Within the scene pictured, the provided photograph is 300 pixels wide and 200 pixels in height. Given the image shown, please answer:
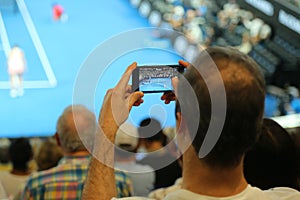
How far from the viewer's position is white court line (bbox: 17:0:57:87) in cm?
727

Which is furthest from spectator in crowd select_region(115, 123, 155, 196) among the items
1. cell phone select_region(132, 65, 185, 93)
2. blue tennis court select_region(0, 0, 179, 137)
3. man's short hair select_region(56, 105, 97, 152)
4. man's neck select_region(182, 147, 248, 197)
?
blue tennis court select_region(0, 0, 179, 137)

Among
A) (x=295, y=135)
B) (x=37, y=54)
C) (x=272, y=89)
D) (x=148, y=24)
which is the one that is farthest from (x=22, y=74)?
(x=295, y=135)

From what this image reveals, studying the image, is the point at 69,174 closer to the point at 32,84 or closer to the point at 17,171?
the point at 17,171

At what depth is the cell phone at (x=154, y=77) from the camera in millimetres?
1479

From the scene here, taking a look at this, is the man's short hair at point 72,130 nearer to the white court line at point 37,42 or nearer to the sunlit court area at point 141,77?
the sunlit court area at point 141,77

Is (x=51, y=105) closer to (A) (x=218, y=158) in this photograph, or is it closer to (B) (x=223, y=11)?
(B) (x=223, y=11)

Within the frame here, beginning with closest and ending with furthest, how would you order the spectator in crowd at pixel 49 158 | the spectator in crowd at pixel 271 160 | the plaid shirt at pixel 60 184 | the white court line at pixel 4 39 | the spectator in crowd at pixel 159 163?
the spectator in crowd at pixel 271 160
the plaid shirt at pixel 60 184
the spectator in crowd at pixel 159 163
the spectator in crowd at pixel 49 158
the white court line at pixel 4 39

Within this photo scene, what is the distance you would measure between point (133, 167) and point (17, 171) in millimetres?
673

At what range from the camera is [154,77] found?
59.4 inches

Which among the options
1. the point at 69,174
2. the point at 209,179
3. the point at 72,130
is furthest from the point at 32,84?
the point at 209,179

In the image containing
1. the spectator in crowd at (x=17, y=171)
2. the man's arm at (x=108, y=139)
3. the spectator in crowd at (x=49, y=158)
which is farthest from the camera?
the spectator in crowd at (x=49, y=158)

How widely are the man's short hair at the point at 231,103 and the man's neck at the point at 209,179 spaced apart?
15 mm

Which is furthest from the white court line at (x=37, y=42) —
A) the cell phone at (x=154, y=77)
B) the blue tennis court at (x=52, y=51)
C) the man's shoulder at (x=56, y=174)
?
the cell phone at (x=154, y=77)

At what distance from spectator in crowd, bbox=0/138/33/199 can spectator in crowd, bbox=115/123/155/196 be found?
50cm
